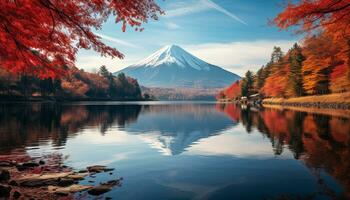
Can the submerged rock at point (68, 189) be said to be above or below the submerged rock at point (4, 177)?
below

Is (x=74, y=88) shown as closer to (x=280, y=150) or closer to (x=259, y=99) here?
(x=259, y=99)

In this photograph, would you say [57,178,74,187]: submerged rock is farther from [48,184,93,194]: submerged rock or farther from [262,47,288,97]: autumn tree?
[262,47,288,97]: autumn tree

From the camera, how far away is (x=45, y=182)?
9.02 meters

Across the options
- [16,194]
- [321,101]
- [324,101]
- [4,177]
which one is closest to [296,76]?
[321,101]

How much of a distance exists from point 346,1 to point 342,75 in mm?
44444

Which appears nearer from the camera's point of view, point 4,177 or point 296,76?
point 4,177

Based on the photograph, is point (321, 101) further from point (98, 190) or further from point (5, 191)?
point (5, 191)

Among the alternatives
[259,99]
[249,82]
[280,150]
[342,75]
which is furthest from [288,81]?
[280,150]

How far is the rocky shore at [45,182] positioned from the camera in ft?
26.4

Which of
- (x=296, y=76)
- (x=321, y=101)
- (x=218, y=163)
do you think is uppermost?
(x=296, y=76)

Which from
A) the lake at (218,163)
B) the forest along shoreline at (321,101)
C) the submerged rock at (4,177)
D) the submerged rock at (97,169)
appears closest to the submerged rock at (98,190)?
the lake at (218,163)

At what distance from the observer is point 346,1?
8727 mm

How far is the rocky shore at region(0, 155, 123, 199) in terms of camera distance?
8032 millimetres

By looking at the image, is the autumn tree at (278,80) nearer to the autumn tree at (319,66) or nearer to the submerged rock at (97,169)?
the autumn tree at (319,66)
